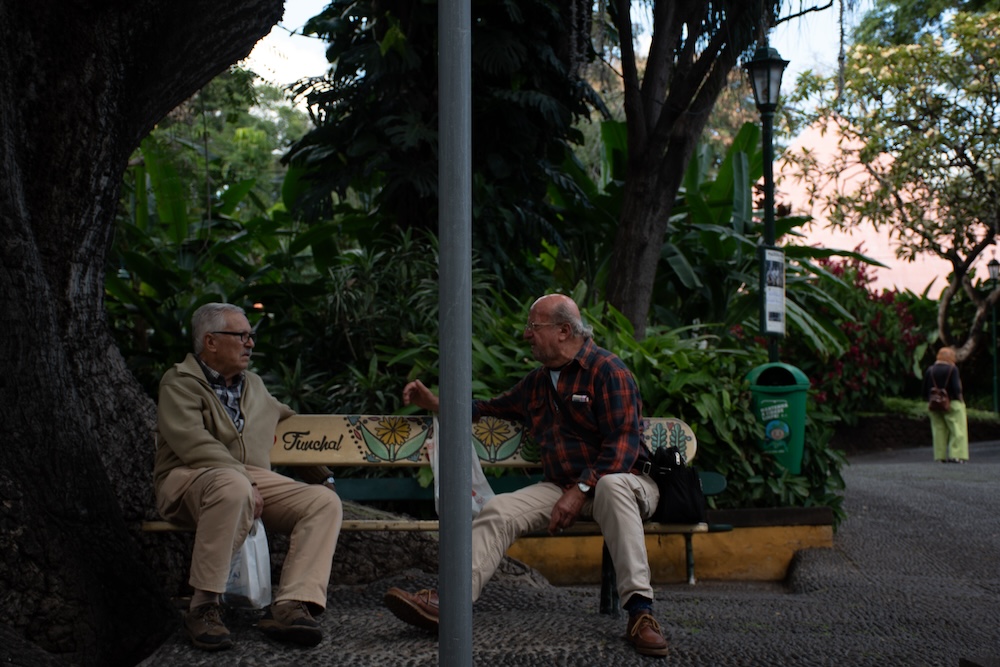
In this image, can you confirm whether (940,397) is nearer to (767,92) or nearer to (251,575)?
(767,92)

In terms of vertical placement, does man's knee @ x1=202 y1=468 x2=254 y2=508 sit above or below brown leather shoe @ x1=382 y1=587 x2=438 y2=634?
above

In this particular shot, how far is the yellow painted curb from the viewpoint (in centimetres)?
704

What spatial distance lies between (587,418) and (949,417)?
12647mm

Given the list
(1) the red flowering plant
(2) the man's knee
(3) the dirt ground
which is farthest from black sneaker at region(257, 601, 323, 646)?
(3) the dirt ground

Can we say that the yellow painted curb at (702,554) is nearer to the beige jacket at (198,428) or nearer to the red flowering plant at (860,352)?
the beige jacket at (198,428)

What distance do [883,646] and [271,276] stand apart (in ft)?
22.3

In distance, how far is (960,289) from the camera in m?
25.2

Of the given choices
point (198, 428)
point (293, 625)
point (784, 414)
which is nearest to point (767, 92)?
point (784, 414)

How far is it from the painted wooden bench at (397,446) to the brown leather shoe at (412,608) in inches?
35.7

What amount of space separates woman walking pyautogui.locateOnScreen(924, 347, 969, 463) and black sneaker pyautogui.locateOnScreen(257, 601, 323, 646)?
13.3 m

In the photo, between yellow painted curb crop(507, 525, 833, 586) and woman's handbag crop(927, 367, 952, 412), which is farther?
woman's handbag crop(927, 367, 952, 412)

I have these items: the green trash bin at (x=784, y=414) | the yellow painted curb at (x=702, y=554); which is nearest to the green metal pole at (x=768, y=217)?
the green trash bin at (x=784, y=414)

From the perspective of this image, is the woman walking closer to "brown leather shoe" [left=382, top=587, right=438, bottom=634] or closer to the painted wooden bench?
the painted wooden bench

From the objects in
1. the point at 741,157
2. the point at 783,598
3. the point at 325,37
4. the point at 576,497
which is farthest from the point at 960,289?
the point at 576,497
